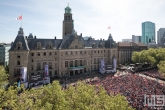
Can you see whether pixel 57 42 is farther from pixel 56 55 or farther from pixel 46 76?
pixel 46 76

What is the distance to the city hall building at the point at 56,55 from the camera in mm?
53562

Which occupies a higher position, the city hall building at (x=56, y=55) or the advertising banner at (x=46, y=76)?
the city hall building at (x=56, y=55)

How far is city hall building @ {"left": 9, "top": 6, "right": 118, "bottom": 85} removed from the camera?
5356 cm

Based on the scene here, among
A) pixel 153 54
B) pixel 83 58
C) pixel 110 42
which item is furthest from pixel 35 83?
pixel 153 54

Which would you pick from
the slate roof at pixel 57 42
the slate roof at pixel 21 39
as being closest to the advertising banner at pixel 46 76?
the slate roof at pixel 57 42

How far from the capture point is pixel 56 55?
6400cm

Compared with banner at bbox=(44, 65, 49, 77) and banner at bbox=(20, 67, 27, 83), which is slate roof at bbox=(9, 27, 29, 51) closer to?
banner at bbox=(20, 67, 27, 83)

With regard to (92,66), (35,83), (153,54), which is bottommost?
(35,83)

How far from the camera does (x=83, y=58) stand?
71.7 meters

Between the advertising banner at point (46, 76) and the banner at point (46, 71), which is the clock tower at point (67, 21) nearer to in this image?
the banner at point (46, 71)

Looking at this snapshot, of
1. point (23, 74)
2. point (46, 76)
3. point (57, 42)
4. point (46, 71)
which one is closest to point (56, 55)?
point (57, 42)

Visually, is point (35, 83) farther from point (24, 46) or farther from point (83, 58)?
point (83, 58)

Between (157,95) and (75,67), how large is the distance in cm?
3928

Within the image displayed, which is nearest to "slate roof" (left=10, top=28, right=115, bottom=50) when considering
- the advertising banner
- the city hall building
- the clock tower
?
the city hall building
